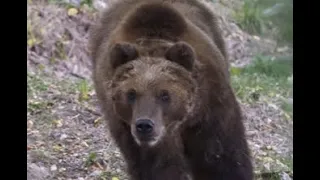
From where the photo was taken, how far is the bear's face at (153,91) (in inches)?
187

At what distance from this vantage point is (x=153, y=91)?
190 inches

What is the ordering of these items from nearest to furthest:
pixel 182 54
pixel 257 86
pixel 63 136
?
pixel 182 54, pixel 63 136, pixel 257 86

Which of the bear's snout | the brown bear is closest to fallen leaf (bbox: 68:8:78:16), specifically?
the brown bear

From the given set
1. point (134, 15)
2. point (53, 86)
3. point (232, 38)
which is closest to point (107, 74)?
point (134, 15)

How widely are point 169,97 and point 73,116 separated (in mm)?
2905

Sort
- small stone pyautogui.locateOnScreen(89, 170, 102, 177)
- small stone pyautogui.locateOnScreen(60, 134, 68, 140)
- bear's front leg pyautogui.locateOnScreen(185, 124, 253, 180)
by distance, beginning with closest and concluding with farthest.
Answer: bear's front leg pyautogui.locateOnScreen(185, 124, 253, 180), small stone pyautogui.locateOnScreen(89, 170, 102, 177), small stone pyautogui.locateOnScreen(60, 134, 68, 140)

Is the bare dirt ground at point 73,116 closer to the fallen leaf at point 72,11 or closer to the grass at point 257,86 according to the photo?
the fallen leaf at point 72,11

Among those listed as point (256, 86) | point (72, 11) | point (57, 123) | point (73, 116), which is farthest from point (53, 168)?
point (72, 11)

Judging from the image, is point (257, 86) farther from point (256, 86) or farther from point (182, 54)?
point (182, 54)

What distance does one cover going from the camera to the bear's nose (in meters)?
4.67

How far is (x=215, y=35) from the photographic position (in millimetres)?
6023

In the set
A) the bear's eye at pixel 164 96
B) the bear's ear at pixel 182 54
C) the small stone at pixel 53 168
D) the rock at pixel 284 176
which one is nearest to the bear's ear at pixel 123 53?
the bear's ear at pixel 182 54

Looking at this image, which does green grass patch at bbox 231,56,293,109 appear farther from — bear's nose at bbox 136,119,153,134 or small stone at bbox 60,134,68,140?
bear's nose at bbox 136,119,153,134
